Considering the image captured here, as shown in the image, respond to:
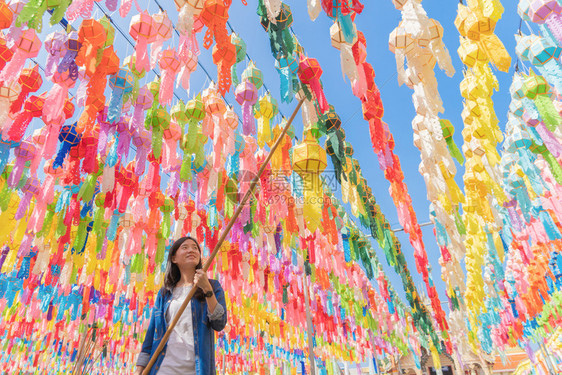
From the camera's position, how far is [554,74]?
2744 mm

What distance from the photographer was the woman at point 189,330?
1.38m

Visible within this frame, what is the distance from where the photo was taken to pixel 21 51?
2.50m

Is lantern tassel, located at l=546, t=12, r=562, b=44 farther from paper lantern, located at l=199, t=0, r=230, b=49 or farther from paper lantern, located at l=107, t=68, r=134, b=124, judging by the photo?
paper lantern, located at l=107, t=68, r=134, b=124

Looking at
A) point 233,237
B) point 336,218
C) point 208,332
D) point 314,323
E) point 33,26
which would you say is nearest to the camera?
point 208,332

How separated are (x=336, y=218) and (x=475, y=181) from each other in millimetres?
2038

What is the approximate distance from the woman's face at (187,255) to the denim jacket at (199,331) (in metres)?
0.19

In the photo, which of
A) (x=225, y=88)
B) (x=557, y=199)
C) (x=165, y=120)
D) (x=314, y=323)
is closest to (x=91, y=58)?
(x=165, y=120)

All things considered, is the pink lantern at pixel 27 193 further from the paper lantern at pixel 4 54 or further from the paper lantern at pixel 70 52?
the paper lantern at pixel 70 52

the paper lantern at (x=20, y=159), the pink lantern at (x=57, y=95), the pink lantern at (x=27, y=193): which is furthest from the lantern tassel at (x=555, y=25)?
the pink lantern at (x=27, y=193)

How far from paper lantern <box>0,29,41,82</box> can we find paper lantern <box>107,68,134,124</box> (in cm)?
56

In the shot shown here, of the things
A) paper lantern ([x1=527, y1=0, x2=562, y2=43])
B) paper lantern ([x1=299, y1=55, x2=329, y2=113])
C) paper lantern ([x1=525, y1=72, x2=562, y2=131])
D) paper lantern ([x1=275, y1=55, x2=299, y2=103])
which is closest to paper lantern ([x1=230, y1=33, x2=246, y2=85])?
paper lantern ([x1=275, y1=55, x2=299, y2=103])

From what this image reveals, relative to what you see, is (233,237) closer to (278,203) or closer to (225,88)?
(278,203)

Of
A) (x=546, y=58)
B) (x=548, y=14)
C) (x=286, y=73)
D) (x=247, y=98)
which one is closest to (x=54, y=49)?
(x=247, y=98)

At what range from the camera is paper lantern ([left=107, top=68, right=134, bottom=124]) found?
285 cm
